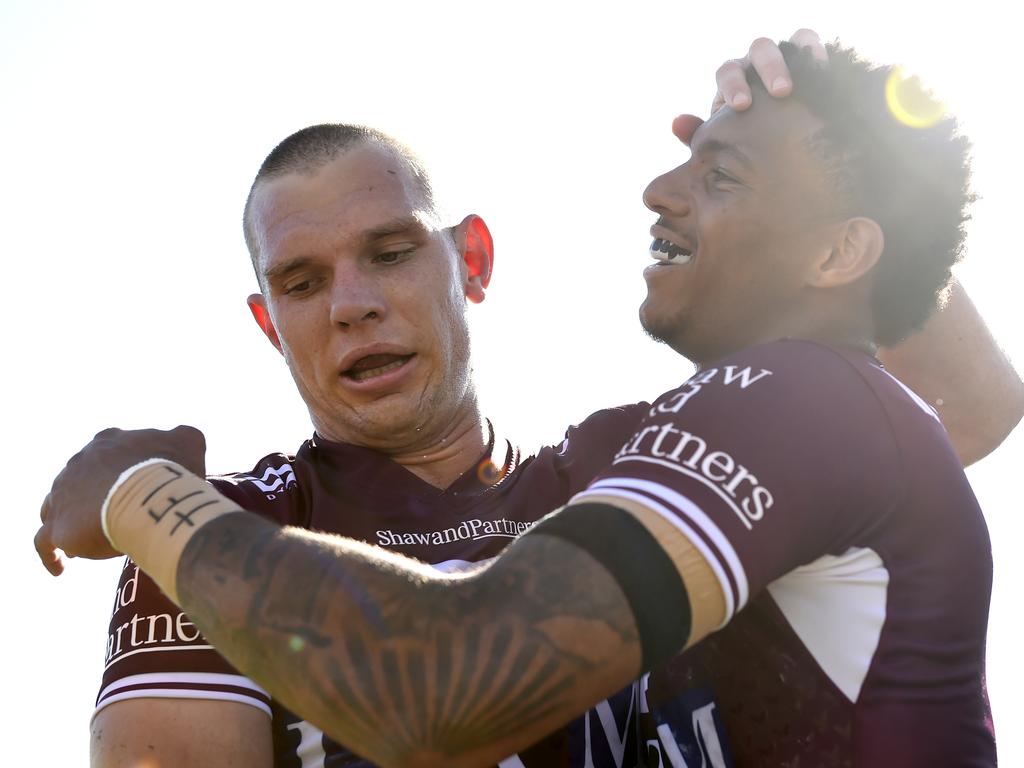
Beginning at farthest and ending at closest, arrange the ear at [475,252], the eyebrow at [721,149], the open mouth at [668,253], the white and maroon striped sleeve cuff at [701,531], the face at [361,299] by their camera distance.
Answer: the ear at [475,252] < the face at [361,299] < the open mouth at [668,253] < the eyebrow at [721,149] < the white and maroon striped sleeve cuff at [701,531]

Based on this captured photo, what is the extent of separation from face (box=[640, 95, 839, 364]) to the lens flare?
0.34m

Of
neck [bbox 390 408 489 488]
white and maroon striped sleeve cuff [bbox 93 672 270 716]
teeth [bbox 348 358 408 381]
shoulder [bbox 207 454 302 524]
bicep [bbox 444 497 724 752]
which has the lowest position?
bicep [bbox 444 497 724 752]

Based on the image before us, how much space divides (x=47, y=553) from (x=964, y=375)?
3.99 m

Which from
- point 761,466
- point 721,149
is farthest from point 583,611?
point 721,149

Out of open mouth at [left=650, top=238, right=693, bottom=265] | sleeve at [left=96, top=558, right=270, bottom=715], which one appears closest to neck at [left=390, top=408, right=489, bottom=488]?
open mouth at [left=650, top=238, right=693, bottom=265]

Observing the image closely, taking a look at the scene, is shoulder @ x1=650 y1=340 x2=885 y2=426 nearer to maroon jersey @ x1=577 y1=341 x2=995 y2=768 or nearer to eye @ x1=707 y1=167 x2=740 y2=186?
maroon jersey @ x1=577 y1=341 x2=995 y2=768

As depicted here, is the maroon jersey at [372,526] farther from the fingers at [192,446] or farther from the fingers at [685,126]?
the fingers at [685,126]

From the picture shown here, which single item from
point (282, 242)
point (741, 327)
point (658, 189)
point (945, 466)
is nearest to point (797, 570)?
point (945, 466)

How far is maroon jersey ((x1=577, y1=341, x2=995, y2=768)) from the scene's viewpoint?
2.41m

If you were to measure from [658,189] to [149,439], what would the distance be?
6.48ft

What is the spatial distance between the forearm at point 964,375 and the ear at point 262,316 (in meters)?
2.74

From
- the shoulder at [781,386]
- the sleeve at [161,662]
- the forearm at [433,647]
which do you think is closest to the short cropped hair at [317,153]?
the sleeve at [161,662]

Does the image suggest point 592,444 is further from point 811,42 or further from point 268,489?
point 811,42

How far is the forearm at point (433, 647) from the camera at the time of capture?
2.17 meters
